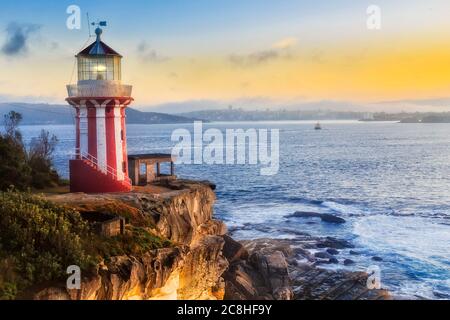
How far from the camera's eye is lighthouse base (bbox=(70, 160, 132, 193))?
24.3 metres

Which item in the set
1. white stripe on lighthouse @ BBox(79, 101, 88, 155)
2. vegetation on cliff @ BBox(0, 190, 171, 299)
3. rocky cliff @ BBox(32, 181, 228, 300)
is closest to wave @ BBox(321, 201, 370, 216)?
rocky cliff @ BBox(32, 181, 228, 300)

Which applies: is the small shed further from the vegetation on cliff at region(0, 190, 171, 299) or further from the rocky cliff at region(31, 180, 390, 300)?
the vegetation on cliff at region(0, 190, 171, 299)

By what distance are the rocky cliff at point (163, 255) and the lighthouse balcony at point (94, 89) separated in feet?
15.8

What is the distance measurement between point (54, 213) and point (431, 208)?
50.2 meters

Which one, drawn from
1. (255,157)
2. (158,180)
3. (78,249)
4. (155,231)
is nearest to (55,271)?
(78,249)

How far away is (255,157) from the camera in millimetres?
116188

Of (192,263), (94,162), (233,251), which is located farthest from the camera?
(233,251)

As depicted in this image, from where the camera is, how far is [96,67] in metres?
23.8

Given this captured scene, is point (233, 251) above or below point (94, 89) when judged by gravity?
below

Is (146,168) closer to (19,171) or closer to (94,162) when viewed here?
(94,162)

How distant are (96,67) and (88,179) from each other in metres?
5.49

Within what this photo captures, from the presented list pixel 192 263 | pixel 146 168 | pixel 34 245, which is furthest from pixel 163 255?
pixel 146 168

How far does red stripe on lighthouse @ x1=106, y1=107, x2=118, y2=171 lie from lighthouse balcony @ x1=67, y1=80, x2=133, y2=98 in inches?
32.1
